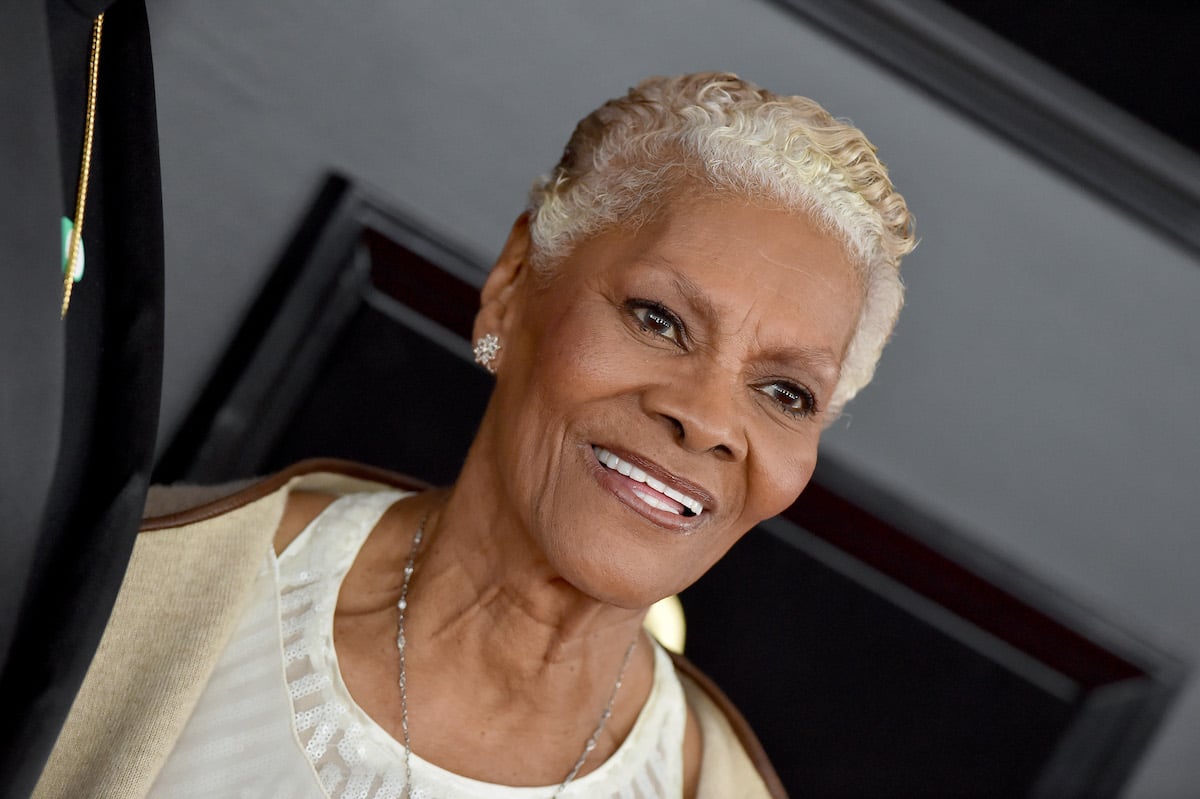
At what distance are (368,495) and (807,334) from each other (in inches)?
25.1

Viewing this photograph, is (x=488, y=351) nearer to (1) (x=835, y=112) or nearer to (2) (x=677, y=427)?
(2) (x=677, y=427)

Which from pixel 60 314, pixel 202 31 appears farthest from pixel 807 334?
pixel 202 31

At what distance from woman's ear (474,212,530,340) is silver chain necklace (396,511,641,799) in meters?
0.26

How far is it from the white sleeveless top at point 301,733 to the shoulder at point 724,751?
0.18ft

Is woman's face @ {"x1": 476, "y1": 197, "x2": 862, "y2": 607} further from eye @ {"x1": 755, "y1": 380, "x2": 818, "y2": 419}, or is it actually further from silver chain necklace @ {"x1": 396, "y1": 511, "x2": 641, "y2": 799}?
silver chain necklace @ {"x1": 396, "y1": 511, "x2": 641, "y2": 799}

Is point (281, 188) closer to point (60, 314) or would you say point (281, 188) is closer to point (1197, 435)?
point (60, 314)

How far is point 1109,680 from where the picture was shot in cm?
239

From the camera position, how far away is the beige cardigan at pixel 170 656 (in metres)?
1.31

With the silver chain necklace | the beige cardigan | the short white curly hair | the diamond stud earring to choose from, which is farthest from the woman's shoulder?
the short white curly hair

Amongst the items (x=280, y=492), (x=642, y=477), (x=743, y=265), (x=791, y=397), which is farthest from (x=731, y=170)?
(x=280, y=492)

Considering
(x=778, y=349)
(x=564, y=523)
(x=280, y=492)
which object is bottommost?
(x=280, y=492)

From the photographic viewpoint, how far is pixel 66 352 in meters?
0.91

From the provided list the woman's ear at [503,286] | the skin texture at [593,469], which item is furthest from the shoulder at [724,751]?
the woman's ear at [503,286]

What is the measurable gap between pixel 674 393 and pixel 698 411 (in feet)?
0.11
